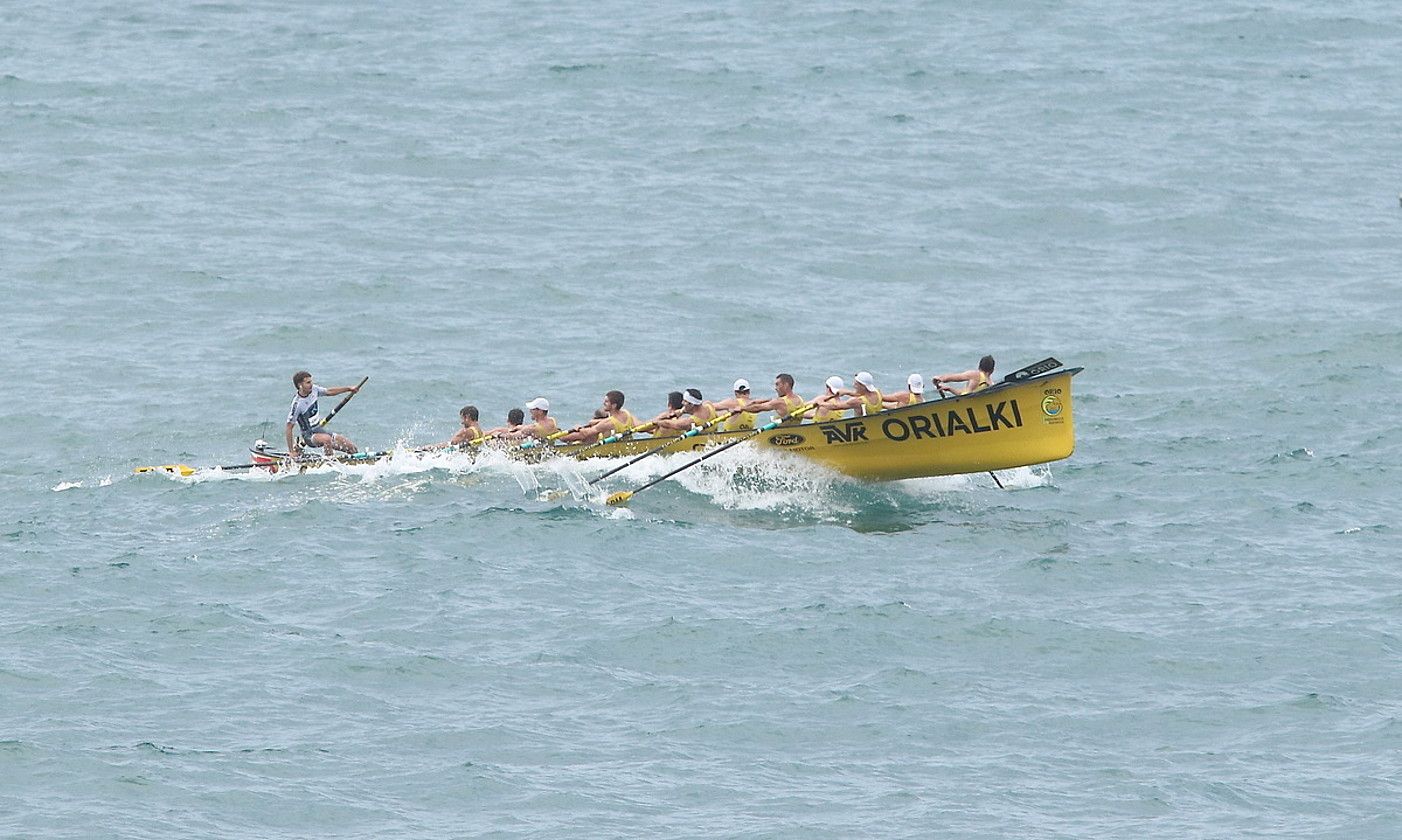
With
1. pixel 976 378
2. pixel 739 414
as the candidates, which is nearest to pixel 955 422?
pixel 976 378

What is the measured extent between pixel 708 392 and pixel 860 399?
23.7 ft

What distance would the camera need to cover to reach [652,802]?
70.8 feet

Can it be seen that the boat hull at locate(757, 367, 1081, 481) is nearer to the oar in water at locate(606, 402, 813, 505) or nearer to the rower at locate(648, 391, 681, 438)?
the oar in water at locate(606, 402, 813, 505)

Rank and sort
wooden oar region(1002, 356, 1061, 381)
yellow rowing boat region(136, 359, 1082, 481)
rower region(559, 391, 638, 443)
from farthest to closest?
1. rower region(559, 391, 638, 443)
2. yellow rowing boat region(136, 359, 1082, 481)
3. wooden oar region(1002, 356, 1061, 381)

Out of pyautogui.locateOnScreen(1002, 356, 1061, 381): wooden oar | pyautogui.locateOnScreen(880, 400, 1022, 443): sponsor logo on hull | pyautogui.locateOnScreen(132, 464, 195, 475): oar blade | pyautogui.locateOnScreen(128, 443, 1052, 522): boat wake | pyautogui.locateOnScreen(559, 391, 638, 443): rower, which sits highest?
pyautogui.locateOnScreen(1002, 356, 1061, 381): wooden oar

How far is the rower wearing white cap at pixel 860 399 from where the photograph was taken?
3127cm

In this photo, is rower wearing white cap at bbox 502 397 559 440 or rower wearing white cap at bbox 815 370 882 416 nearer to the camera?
rower wearing white cap at bbox 815 370 882 416

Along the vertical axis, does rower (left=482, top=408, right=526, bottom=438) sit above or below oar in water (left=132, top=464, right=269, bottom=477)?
above

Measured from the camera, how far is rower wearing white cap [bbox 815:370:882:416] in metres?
31.3

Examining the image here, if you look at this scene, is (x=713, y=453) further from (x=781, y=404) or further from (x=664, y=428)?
(x=781, y=404)

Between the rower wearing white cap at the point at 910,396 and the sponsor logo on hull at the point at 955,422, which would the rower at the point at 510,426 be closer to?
the rower wearing white cap at the point at 910,396

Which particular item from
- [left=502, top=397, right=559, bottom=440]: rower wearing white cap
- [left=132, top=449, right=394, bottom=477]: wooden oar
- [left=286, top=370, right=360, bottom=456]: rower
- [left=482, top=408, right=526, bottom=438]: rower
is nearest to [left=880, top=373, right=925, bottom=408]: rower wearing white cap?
[left=502, top=397, right=559, bottom=440]: rower wearing white cap

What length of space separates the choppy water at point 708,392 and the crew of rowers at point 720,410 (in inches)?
23.8

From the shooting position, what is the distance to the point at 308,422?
110ft
